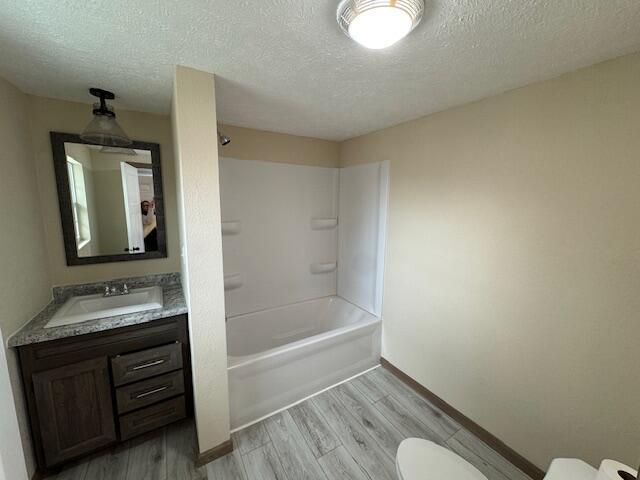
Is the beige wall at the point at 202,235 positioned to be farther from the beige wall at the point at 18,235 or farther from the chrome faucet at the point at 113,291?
the chrome faucet at the point at 113,291

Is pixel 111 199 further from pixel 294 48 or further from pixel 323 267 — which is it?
pixel 323 267

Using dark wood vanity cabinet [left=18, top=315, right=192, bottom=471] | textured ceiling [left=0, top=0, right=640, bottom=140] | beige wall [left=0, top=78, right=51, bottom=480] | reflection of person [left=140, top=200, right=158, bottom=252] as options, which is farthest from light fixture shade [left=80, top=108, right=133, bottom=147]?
dark wood vanity cabinet [left=18, top=315, right=192, bottom=471]

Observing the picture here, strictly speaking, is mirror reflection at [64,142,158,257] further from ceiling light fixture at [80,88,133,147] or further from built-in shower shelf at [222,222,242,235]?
built-in shower shelf at [222,222,242,235]

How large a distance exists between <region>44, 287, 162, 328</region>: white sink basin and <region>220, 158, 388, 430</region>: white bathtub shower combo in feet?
2.31

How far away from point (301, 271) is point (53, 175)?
213 cm

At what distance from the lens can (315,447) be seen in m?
1.68

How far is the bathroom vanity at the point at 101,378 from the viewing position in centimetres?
137

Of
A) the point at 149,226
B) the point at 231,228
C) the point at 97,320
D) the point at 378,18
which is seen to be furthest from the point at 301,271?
the point at 378,18

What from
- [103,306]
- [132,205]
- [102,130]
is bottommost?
[103,306]

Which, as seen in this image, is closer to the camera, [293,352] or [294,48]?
[294,48]

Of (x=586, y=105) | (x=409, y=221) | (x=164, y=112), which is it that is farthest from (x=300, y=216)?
(x=586, y=105)

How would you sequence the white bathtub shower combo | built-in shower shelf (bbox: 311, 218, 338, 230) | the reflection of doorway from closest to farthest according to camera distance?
the reflection of doorway < the white bathtub shower combo < built-in shower shelf (bbox: 311, 218, 338, 230)

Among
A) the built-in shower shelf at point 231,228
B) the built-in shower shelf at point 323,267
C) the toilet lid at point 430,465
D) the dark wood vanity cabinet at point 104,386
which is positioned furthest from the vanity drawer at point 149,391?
the built-in shower shelf at point 323,267

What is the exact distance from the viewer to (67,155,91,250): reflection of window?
1.78 meters
